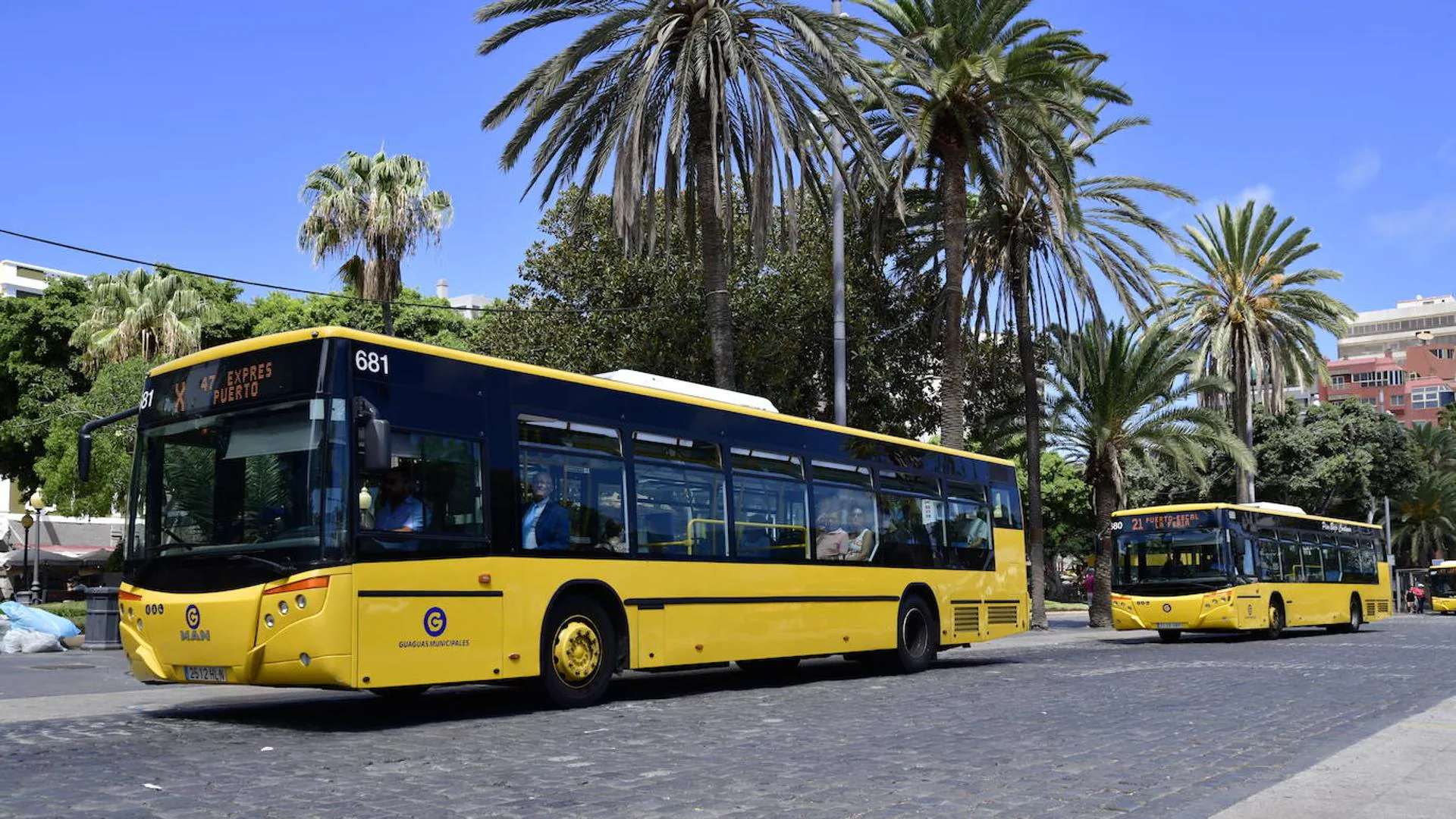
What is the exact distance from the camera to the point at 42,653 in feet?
71.8

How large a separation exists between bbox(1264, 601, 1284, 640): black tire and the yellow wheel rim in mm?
21100

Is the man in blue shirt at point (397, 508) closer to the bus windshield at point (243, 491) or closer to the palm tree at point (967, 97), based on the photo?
the bus windshield at point (243, 491)

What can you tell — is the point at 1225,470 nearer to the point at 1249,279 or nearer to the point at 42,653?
the point at 1249,279

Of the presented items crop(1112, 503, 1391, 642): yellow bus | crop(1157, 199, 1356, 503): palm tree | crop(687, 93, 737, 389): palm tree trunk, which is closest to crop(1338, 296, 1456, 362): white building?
crop(1157, 199, 1356, 503): palm tree

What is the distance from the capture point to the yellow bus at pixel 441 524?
10.5 metres

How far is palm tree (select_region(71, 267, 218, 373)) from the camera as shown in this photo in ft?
122

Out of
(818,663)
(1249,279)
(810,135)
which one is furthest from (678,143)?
(1249,279)

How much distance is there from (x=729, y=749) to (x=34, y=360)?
46483mm

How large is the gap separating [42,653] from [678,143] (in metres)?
13.4

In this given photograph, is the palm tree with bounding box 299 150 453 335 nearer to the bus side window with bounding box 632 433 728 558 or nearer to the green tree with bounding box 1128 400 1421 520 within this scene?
the bus side window with bounding box 632 433 728 558

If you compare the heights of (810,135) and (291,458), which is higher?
(810,135)

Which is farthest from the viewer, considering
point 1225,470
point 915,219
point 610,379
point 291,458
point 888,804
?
point 1225,470

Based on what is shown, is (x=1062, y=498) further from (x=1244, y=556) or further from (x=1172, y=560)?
(x=1172, y=560)

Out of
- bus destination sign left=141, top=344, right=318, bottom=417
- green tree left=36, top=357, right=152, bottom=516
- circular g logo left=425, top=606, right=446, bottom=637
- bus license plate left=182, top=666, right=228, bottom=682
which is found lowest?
bus license plate left=182, top=666, right=228, bottom=682
